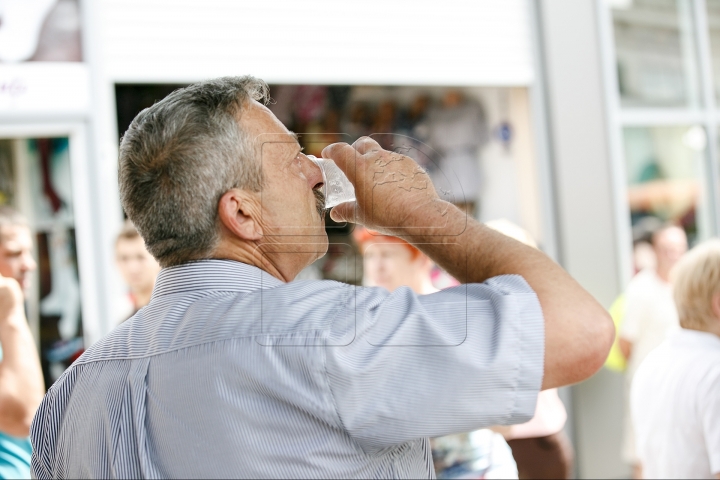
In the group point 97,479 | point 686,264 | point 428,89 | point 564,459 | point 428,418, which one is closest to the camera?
point 428,418

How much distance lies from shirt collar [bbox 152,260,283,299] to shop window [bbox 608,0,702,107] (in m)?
4.29

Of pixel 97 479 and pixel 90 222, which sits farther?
pixel 90 222

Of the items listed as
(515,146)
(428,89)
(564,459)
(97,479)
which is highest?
(428,89)

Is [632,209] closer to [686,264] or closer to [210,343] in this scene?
[686,264]

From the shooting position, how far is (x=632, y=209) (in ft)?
15.9

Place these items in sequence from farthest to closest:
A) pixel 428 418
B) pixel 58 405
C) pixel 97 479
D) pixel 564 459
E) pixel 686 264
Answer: pixel 564 459 < pixel 686 264 < pixel 58 405 < pixel 97 479 < pixel 428 418

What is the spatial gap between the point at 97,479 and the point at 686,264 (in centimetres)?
230

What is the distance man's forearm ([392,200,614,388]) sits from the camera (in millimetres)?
1003

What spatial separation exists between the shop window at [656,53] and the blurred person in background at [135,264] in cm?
338

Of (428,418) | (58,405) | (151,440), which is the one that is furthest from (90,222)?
(428,418)

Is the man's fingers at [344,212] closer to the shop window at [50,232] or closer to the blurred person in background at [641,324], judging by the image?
the shop window at [50,232]

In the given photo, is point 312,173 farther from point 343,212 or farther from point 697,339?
point 697,339

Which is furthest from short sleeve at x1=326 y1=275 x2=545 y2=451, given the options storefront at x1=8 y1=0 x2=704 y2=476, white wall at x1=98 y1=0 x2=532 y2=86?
white wall at x1=98 y1=0 x2=532 y2=86

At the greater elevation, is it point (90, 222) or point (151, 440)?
point (90, 222)
